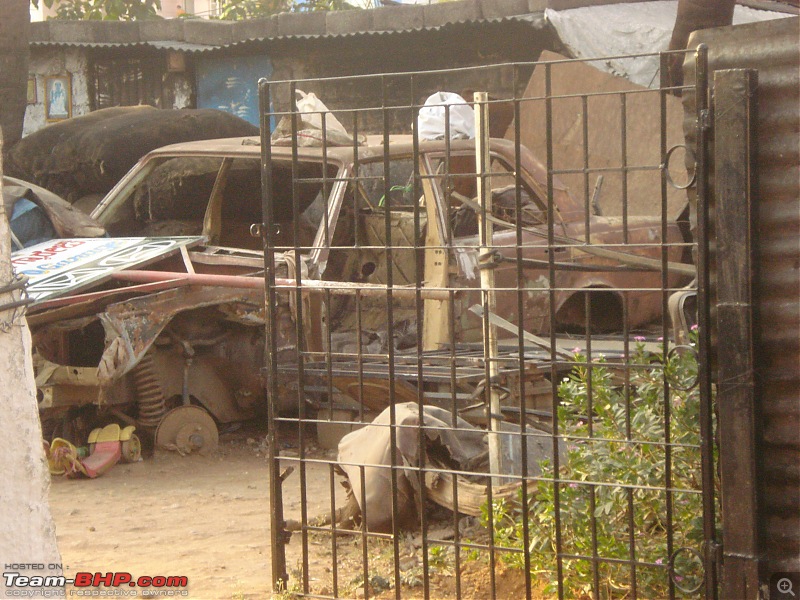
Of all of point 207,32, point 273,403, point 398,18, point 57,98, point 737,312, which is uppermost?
point 207,32

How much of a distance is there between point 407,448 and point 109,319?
7.46 ft

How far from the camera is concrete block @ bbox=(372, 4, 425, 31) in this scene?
35.2 feet

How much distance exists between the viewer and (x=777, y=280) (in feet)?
8.81

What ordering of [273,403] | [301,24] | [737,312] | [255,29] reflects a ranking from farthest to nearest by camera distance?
[255,29], [301,24], [273,403], [737,312]

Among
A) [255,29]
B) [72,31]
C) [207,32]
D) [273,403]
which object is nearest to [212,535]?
[273,403]

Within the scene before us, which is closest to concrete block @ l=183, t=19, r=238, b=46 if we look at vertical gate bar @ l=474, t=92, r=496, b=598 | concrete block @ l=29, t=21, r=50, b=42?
concrete block @ l=29, t=21, r=50, b=42

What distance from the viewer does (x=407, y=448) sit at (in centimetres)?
382

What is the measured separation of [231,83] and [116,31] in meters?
1.50

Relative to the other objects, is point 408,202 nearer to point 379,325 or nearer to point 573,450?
point 379,325

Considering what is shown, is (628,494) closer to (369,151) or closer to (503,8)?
(369,151)

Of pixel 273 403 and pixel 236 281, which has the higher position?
pixel 236 281

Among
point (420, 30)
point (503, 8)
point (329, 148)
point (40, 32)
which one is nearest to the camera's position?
point (329, 148)

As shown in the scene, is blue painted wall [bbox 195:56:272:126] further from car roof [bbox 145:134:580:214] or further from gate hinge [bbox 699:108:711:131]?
gate hinge [bbox 699:108:711:131]

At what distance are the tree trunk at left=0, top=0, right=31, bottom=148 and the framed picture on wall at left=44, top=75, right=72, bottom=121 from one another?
1843 millimetres
